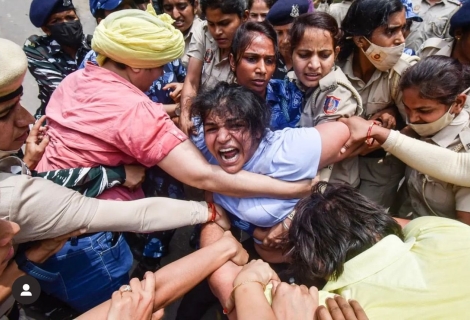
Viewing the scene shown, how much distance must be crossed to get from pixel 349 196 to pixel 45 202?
1257 mm

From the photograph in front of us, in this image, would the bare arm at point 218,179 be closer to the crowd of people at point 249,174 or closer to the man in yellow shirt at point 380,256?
the crowd of people at point 249,174

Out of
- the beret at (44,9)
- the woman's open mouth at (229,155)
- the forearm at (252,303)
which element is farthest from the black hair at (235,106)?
the beret at (44,9)

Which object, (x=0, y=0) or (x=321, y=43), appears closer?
(x=321, y=43)

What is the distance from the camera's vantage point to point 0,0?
6.33 metres

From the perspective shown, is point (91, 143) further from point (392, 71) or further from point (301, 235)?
point (392, 71)

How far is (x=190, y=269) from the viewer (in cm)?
177

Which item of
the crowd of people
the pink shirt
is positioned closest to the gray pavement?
the crowd of people

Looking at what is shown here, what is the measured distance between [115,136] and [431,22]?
11.7ft

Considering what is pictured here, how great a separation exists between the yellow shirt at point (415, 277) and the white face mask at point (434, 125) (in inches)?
31.1

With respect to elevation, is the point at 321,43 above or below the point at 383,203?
above

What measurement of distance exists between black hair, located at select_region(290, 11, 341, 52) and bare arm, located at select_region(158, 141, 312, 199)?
1.04 meters

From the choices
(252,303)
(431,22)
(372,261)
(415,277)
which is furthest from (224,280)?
Result: (431,22)

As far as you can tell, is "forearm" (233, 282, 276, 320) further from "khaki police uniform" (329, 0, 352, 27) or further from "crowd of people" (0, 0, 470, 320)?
"khaki police uniform" (329, 0, 352, 27)

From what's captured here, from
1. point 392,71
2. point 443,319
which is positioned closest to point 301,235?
point 443,319
